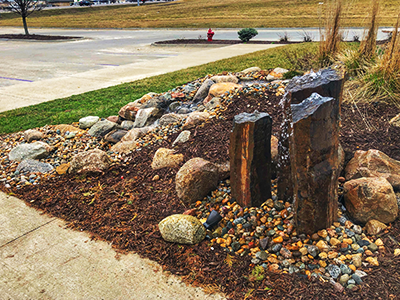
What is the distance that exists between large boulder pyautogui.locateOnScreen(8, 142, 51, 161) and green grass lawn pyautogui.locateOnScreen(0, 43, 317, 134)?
4.47 feet

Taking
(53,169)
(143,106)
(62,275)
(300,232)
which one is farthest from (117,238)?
(143,106)

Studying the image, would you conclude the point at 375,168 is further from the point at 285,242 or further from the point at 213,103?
the point at 213,103

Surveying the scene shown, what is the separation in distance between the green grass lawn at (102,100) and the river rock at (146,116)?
1.03 meters

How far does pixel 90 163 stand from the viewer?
174 inches

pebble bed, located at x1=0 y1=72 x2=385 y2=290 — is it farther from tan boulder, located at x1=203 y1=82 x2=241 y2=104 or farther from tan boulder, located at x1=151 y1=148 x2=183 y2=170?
tan boulder, located at x1=203 y1=82 x2=241 y2=104

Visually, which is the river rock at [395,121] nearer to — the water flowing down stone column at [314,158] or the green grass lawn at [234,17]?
→ the water flowing down stone column at [314,158]

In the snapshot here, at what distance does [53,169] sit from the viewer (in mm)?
4805

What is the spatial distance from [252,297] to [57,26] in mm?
36573

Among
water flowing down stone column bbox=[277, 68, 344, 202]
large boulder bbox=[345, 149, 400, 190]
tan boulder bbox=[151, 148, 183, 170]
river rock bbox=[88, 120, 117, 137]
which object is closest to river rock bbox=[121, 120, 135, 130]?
river rock bbox=[88, 120, 117, 137]

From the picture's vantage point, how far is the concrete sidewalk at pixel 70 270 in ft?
8.46

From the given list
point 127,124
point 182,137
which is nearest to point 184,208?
point 182,137

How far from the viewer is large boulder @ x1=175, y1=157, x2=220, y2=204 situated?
3508 mm

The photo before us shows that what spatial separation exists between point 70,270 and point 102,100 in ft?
18.4

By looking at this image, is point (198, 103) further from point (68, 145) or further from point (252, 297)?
point (252, 297)
